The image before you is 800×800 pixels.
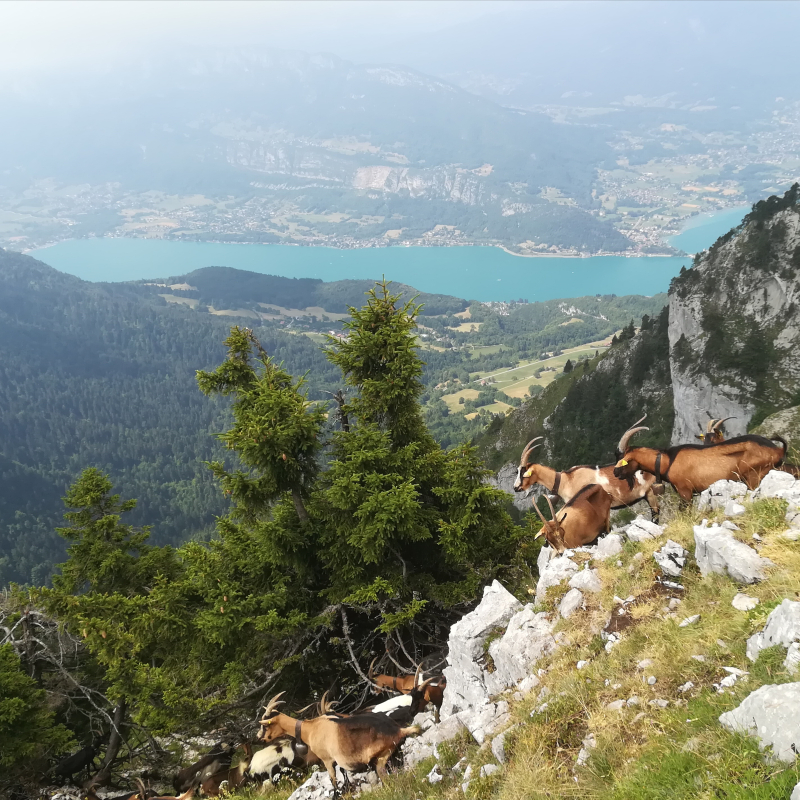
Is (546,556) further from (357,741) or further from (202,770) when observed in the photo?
(202,770)

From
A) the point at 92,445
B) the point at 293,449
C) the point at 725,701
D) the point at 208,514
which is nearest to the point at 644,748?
the point at 725,701

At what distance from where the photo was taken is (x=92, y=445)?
615 feet

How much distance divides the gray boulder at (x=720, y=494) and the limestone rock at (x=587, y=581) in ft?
6.96

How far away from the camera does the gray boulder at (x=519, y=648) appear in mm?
7430

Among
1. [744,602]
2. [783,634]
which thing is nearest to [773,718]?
[783,634]

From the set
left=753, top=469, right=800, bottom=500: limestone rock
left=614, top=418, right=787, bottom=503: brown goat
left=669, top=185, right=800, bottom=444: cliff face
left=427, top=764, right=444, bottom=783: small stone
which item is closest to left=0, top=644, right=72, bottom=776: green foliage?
left=427, top=764, right=444, bottom=783: small stone

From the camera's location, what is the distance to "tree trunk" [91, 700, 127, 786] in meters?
12.9

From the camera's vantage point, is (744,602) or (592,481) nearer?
(744,602)

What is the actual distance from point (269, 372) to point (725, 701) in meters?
11.1

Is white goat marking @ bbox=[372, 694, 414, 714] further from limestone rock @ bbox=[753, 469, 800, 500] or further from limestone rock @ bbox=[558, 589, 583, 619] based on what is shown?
limestone rock @ bbox=[753, 469, 800, 500]

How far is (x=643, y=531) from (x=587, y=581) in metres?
1.44

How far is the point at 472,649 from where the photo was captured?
8.48m

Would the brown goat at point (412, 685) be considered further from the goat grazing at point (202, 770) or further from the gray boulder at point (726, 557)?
the gray boulder at point (726, 557)

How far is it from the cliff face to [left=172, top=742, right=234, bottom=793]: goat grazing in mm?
48001
